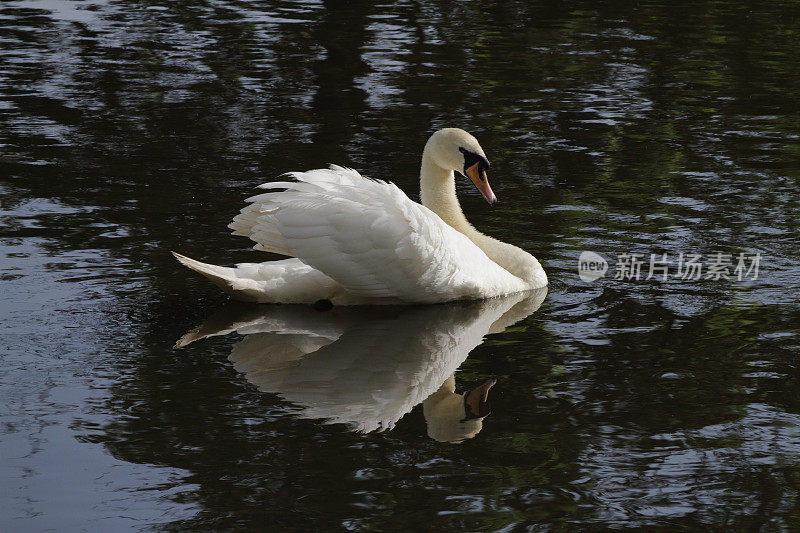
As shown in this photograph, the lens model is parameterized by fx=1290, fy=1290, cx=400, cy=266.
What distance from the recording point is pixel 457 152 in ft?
32.9

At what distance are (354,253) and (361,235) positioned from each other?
0.44 ft

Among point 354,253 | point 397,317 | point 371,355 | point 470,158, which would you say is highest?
point 470,158

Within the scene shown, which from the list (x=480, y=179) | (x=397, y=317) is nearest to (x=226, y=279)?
(x=397, y=317)

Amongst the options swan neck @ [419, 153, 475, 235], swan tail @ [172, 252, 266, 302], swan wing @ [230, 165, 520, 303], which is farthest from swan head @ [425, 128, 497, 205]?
swan tail @ [172, 252, 266, 302]

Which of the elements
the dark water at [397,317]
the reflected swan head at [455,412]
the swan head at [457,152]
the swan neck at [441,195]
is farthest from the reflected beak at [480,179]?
the reflected swan head at [455,412]

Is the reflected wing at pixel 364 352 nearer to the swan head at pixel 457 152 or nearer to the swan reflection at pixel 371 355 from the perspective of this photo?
the swan reflection at pixel 371 355

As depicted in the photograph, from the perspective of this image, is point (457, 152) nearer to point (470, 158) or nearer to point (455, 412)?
point (470, 158)

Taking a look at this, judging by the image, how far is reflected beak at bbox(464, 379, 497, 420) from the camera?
23.6 ft

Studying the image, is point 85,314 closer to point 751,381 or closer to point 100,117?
point 751,381

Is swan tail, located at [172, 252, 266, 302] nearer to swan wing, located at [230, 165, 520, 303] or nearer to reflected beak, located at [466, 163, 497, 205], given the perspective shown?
swan wing, located at [230, 165, 520, 303]

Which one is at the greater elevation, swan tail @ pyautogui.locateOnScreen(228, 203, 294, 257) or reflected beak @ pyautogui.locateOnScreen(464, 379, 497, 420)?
swan tail @ pyautogui.locateOnScreen(228, 203, 294, 257)

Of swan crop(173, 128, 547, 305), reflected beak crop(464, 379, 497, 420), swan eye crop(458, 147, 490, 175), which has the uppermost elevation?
swan eye crop(458, 147, 490, 175)

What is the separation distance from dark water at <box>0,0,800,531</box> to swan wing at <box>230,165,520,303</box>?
309 mm

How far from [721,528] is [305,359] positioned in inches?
124
